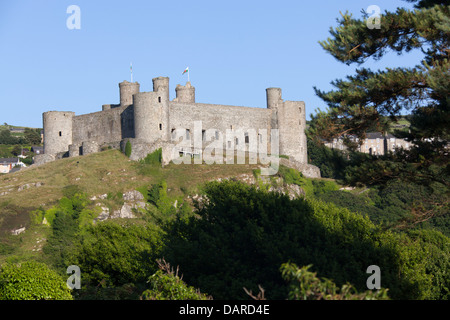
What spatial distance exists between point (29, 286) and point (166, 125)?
35054 mm

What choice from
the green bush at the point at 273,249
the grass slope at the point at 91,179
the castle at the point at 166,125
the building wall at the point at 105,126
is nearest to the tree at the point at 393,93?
the green bush at the point at 273,249

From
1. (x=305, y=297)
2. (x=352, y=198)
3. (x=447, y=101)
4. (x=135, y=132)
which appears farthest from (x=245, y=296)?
(x=352, y=198)

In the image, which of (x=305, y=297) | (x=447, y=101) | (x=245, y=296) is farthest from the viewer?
(x=245, y=296)

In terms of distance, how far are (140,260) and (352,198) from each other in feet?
128

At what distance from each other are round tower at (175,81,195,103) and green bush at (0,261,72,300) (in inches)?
1559

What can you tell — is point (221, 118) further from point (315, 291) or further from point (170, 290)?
point (315, 291)

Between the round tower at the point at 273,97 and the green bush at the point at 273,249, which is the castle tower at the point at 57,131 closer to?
the round tower at the point at 273,97

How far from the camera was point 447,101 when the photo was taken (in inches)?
662

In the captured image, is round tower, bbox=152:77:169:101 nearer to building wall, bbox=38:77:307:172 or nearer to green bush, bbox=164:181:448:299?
building wall, bbox=38:77:307:172

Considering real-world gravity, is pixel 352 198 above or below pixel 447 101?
below

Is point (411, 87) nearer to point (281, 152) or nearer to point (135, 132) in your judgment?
point (135, 132)

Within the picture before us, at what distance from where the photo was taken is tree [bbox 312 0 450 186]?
18422mm

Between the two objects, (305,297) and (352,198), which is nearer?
(305,297)

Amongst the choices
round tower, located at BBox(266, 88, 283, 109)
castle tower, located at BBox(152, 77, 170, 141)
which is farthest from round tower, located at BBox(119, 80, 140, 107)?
round tower, located at BBox(266, 88, 283, 109)
